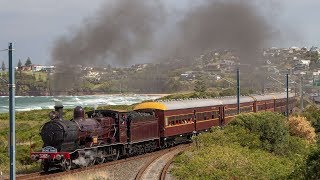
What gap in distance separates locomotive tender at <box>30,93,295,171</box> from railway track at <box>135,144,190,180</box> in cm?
166

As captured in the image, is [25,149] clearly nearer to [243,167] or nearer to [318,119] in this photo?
[243,167]

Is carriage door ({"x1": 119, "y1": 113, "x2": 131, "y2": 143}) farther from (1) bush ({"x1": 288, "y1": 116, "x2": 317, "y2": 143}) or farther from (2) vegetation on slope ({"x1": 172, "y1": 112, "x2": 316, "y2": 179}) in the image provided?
(1) bush ({"x1": 288, "y1": 116, "x2": 317, "y2": 143})

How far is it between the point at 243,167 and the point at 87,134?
722cm

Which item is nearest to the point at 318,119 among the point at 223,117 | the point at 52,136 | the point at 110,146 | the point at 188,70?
the point at 223,117

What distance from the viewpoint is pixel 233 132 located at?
29.3 meters

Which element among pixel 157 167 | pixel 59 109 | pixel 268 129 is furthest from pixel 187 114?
pixel 59 109

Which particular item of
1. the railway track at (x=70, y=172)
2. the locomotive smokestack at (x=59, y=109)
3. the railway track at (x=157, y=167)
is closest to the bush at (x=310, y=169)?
the railway track at (x=157, y=167)

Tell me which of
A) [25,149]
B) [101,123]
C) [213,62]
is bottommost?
[25,149]

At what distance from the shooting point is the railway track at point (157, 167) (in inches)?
776

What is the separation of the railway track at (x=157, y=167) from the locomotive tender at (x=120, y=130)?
1661mm

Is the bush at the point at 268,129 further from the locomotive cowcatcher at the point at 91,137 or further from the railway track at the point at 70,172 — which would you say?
the locomotive cowcatcher at the point at 91,137

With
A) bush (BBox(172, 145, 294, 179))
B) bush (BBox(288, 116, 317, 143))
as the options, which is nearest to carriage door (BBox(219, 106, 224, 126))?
bush (BBox(288, 116, 317, 143))

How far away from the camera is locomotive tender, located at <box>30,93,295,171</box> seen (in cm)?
2097

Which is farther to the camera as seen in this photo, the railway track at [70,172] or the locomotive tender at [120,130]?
the locomotive tender at [120,130]
